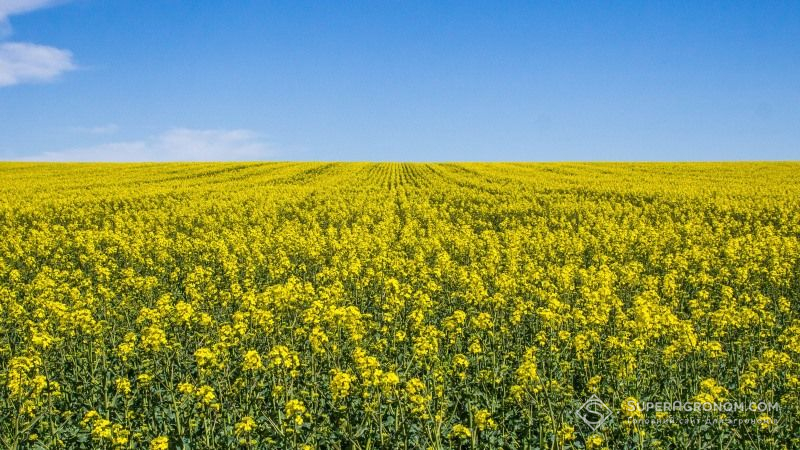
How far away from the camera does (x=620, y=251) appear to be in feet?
63.8

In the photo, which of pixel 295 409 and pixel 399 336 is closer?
pixel 295 409

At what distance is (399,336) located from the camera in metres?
9.38

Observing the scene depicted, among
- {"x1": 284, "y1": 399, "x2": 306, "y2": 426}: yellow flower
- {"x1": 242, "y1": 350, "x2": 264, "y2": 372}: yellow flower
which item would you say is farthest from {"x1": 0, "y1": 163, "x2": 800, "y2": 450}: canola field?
{"x1": 242, "y1": 350, "x2": 264, "y2": 372}: yellow flower

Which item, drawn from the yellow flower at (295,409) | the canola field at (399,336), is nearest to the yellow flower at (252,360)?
the canola field at (399,336)

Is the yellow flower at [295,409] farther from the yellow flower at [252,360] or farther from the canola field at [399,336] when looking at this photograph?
the yellow flower at [252,360]

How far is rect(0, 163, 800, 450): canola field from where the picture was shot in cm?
781

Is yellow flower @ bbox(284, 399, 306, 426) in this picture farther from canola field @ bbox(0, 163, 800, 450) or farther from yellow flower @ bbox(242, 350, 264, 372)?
yellow flower @ bbox(242, 350, 264, 372)

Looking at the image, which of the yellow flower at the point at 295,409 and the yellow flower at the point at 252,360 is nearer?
the yellow flower at the point at 295,409

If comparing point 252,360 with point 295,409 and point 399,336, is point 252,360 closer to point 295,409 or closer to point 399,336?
point 295,409

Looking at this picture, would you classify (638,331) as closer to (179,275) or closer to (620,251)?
(620,251)

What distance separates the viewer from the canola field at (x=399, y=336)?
7812 mm

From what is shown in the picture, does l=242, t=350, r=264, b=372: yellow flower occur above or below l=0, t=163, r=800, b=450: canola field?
above

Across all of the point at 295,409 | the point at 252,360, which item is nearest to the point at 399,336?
the point at 252,360

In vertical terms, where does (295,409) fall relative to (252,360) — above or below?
below
